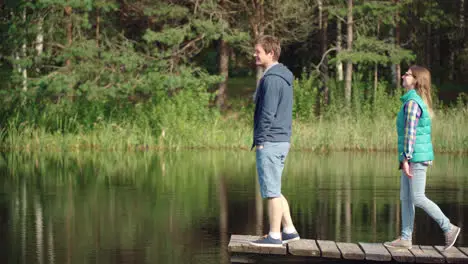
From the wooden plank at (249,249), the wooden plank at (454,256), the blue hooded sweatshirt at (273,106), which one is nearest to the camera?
the wooden plank at (454,256)

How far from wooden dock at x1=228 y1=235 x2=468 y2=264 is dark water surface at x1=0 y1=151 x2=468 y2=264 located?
54 cm

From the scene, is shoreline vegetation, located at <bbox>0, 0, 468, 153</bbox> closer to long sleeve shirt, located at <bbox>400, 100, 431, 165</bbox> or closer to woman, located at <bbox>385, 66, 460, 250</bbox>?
woman, located at <bbox>385, 66, 460, 250</bbox>

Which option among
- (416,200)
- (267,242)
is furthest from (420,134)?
(267,242)

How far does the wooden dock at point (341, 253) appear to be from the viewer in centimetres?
964

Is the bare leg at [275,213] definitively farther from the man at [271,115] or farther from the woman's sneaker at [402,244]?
the woman's sneaker at [402,244]

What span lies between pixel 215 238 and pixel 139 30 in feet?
112

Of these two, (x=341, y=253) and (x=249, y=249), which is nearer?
(x=341, y=253)

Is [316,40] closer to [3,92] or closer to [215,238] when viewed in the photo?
[3,92]

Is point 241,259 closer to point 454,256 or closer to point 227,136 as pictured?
point 454,256

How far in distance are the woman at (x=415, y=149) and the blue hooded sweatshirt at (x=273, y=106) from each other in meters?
1.18

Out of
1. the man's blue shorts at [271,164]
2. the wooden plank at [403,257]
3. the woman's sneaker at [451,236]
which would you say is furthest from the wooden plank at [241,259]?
the woman's sneaker at [451,236]

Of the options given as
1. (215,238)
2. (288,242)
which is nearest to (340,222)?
(215,238)

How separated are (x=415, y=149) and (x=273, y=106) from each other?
1511 mm

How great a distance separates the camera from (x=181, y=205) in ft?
51.0
